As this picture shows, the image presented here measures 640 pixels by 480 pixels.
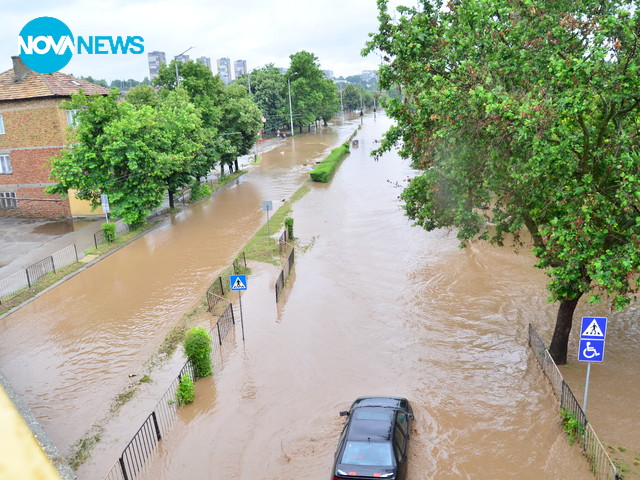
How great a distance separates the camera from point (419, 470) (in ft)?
32.6

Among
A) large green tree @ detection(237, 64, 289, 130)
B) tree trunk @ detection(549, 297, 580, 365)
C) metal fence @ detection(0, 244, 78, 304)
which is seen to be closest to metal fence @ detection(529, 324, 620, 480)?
tree trunk @ detection(549, 297, 580, 365)

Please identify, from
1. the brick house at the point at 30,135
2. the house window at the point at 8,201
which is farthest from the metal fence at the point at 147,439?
the house window at the point at 8,201

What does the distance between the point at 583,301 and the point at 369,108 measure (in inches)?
6361

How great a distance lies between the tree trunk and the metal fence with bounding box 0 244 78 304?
18.4 meters

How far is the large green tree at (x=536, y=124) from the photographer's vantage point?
933cm

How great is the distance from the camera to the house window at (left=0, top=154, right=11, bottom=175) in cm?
3097

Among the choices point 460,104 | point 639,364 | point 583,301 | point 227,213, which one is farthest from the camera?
point 227,213


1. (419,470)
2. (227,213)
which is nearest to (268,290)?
(419,470)

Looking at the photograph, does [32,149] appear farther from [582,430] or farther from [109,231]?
[582,430]

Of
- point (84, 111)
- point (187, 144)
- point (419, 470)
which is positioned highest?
point (84, 111)

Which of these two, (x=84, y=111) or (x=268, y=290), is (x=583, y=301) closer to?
(x=268, y=290)

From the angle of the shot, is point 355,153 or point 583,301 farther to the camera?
point 355,153

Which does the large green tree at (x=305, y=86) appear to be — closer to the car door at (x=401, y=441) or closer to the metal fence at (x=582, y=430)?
the metal fence at (x=582, y=430)

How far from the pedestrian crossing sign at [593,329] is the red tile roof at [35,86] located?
28680 millimetres
